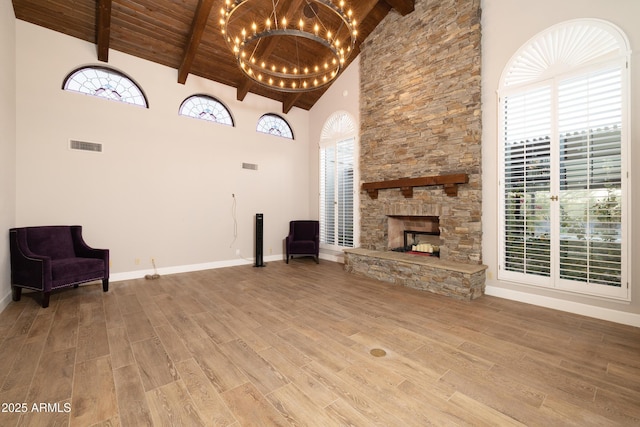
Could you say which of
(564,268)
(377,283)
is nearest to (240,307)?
(377,283)

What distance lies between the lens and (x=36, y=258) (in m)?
3.35

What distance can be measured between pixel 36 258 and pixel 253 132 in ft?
13.7

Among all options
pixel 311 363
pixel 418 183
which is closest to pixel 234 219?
pixel 418 183

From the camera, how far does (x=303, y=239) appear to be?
650 centimetres

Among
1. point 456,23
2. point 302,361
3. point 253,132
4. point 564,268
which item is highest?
point 456,23

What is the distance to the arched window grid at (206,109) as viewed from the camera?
539cm

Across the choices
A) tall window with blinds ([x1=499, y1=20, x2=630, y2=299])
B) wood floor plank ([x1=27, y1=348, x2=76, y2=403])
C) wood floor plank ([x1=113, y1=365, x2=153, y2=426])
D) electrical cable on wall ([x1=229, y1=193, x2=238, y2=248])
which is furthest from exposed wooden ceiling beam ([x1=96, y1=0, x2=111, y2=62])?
tall window with blinds ([x1=499, y1=20, x2=630, y2=299])

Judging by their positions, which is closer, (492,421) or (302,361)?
(492,421)

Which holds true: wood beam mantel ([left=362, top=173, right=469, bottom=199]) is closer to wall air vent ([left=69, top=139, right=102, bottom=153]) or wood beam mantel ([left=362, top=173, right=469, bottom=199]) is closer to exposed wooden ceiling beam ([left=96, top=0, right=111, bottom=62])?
wall air vent ([left=69, top=139, right=102, bottom=153])

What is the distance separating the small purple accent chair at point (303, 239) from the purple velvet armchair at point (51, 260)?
3313 millimetres

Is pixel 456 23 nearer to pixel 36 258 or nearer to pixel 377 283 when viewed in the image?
pixel 377 283

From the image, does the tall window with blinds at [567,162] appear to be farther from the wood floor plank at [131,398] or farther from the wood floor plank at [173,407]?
the wood floor plank at [131,398]

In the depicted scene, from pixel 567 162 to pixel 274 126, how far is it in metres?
5.52

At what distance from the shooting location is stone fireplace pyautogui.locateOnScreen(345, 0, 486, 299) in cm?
397
